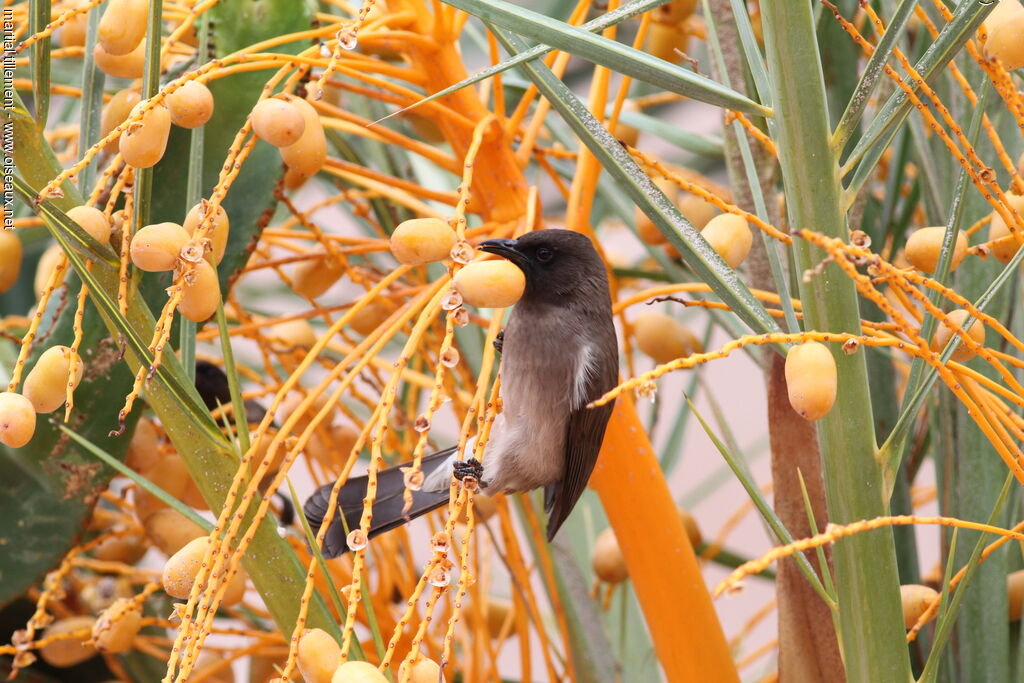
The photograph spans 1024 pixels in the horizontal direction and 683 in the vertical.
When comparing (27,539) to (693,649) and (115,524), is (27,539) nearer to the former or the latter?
(115,524)

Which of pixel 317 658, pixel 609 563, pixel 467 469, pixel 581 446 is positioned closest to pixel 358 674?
pixel 317 658

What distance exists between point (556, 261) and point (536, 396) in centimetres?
10

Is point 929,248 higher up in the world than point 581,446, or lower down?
higher up

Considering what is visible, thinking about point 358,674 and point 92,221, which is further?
point 92,221

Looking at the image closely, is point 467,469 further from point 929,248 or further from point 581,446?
point 929,248

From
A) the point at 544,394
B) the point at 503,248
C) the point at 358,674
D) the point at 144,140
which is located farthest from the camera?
the point at 544,394

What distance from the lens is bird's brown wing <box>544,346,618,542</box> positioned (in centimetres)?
A: 65

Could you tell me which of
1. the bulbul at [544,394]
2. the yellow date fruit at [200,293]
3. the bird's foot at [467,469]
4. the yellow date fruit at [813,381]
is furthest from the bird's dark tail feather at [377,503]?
the yellow date fruit at [813,381]

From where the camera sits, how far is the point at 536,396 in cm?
77

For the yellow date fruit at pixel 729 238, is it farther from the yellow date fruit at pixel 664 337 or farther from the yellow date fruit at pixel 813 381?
the yellow date fruit at pixel 664 337

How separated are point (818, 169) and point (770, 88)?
4cm

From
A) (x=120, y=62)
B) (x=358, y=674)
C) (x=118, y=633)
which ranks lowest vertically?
(x=118, y=633)

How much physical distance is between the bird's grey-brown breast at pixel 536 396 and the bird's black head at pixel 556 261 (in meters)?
0.03

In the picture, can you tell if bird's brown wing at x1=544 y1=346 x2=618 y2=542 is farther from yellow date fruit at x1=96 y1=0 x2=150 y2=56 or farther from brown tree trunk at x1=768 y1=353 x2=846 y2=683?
yellow date fruit at x1=96 y1=0 x2=150 y2=56
